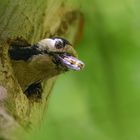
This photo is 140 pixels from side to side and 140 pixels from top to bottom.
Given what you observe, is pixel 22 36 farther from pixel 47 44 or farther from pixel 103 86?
pixel 103 86

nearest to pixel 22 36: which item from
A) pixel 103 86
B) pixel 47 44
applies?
pixel 47 44

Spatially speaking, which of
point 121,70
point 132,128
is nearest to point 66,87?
point 121,70

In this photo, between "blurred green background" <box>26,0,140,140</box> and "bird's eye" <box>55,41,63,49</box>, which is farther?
"bird's eye" <box>55,41,63,49</box>

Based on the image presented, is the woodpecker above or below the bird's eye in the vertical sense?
below

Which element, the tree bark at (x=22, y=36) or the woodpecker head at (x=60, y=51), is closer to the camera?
the tree bark at (x=22, y=36)
